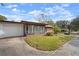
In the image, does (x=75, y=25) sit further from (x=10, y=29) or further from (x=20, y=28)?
(x=10, y=29)

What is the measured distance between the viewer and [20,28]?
577 cm

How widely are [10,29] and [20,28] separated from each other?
0.17 meters

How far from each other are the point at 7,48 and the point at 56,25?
0.91 meters

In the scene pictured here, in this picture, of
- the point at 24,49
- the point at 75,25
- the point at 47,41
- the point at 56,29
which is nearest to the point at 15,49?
the point at 24,49

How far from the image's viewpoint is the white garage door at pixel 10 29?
5.71m

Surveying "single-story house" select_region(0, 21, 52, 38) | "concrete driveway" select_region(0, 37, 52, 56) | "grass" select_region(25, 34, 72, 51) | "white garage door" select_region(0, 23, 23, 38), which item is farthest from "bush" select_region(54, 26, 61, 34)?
"white garage door" select_region(0, 23, 23, 38)

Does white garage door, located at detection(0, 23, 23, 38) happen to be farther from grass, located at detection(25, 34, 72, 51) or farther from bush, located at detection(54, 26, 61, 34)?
bush, located at detection(54, 26, 61, 34)

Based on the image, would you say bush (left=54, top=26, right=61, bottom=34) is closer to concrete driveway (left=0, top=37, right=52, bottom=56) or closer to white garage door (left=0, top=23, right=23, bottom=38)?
concrete driveway (left=0, top=37, right=52, bottom=56)

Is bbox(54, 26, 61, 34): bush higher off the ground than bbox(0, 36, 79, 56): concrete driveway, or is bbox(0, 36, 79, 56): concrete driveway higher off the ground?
bbox(54, 26, 61, 34): bush

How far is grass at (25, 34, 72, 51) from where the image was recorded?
18.8 ft

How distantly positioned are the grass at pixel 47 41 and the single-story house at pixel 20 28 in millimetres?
115

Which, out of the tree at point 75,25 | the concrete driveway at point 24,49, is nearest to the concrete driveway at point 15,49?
the concrete driveway at point 24,49

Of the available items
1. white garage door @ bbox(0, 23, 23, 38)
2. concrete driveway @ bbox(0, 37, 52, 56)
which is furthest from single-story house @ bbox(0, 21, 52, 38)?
concrete driveway @ bbox(0, 37, 52, 56)

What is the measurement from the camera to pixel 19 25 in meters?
5.74
